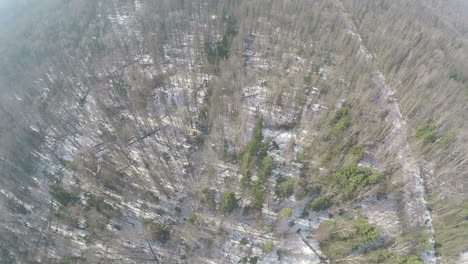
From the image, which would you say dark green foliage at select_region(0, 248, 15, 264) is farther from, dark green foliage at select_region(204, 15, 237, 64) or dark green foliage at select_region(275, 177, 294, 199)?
Answer: dark green foliage at select_region(204, 15, 237, 64)

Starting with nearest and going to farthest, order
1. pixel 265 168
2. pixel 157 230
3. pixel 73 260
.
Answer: pixel 73 260 < pixel 157 230 < pixel 265 168

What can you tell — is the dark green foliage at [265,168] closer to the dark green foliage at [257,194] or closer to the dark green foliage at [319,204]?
the dark green foliage at [257,194]

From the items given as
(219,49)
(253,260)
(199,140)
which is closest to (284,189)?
(253,260)

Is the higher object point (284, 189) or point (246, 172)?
point (284, 189)

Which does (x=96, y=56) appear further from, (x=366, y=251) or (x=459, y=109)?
(x=459, y=109)

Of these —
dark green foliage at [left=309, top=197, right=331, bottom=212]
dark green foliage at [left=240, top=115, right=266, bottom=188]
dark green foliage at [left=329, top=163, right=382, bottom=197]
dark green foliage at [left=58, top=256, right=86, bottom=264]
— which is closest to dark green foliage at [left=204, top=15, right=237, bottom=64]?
dark green foliage at [left=240, top=115, right=266, bottom=188]

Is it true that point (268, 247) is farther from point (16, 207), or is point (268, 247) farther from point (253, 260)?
point (16, 207)

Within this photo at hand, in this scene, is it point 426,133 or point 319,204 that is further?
point 426,133
